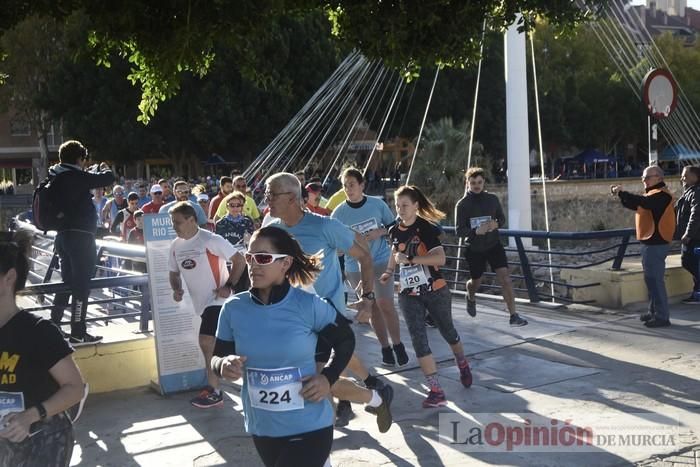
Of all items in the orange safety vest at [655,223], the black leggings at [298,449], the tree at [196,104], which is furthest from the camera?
the tree at [196,104]

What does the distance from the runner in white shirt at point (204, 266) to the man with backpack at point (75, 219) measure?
1104 millimetres

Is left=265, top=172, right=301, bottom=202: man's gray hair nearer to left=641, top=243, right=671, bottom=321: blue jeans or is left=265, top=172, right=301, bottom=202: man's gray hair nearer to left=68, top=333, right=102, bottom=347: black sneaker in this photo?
left=68, top=333, right=102, bottom=347: black sneaker

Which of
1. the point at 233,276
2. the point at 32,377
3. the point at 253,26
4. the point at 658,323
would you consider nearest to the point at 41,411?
the point at 32,377

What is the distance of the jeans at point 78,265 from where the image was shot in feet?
25.3

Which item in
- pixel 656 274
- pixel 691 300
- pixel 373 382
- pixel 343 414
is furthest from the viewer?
pixel 691 300

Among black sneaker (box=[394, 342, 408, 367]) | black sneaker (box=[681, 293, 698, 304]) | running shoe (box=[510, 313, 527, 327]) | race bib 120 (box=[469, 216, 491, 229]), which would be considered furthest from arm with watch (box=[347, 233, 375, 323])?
black sneaker (box=[681, 293, 698, 304])

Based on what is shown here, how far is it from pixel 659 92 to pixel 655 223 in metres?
4.01

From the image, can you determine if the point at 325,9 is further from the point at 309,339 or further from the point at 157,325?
the point at 309,339

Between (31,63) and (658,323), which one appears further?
(31,63)

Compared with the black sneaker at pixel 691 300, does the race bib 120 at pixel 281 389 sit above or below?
above

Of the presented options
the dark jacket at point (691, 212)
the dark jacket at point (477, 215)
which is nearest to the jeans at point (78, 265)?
the dark jacket at point (477, 215)

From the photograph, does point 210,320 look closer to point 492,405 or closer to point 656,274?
point 492,405

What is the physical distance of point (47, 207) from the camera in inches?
300

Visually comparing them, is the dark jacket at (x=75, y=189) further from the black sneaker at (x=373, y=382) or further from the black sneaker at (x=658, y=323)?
the black sneaker at (x=658, y=323)
